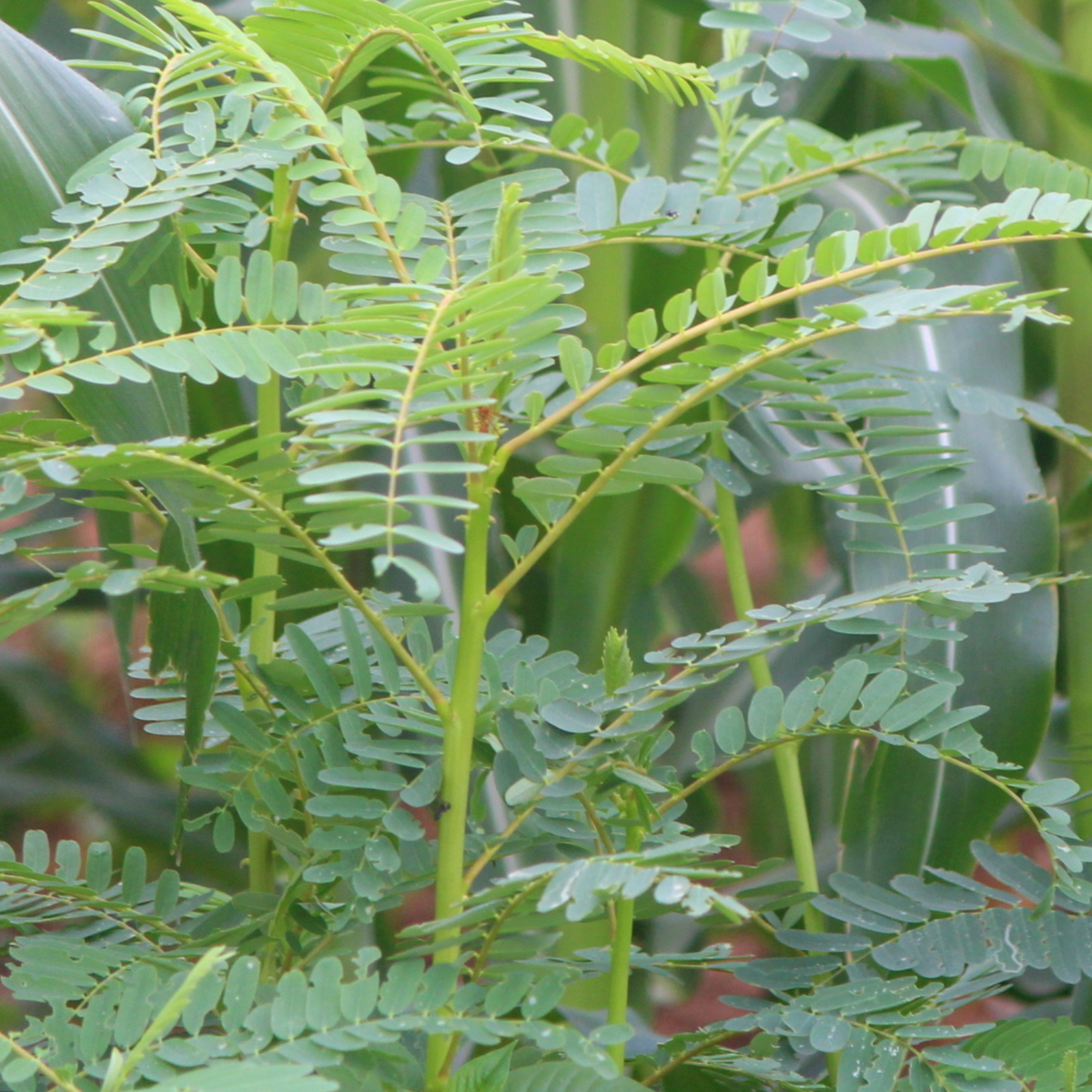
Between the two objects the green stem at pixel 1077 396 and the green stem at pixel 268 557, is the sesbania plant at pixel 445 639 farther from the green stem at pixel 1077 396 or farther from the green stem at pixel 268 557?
the green stem at pixel 1077 396

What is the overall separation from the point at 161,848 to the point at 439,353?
90 cm

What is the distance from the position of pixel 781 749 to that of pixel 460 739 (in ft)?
0.68

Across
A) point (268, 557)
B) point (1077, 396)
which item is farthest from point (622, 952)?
point (1077, 396)

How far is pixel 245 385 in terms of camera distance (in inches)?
28.1

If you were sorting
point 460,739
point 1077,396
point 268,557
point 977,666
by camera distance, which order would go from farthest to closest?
point 1077,396 → point 977,666 → point 268,557 → point 460,739

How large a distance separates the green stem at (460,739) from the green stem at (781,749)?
Answer: 7.0 inches

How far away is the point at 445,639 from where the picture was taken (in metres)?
0.40

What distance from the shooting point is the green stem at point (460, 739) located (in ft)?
1.03

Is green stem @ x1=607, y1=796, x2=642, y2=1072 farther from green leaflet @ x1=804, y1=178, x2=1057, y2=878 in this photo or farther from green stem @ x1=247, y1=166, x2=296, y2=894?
green leaflet @ x1=804, y1=178, x2=1057, y2=878

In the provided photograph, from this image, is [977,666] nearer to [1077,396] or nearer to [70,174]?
[1077,396]

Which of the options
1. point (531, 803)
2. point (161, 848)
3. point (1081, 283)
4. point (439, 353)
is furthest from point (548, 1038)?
point (161, 848)

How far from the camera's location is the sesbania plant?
28 centimetres

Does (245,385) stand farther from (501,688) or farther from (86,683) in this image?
(86,683)

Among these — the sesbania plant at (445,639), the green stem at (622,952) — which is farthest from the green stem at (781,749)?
the green stem at (622,952)
